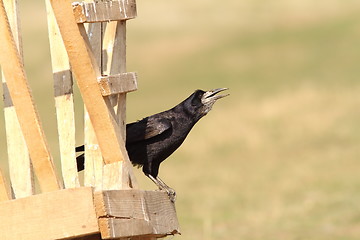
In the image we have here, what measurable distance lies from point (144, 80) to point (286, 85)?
629cm

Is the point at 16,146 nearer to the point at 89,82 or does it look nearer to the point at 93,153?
the point at 93,153

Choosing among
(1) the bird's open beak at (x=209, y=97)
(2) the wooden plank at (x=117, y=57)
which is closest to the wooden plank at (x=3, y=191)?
(2) the wooden plank at (x=117, y=57)

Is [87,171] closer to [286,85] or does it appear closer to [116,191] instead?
[116,191]

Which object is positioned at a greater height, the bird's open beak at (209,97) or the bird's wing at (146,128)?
the bird's open beak at (209,97)

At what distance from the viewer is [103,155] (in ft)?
15.3

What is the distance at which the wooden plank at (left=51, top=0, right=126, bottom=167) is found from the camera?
454 centimetres

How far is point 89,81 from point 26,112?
13.4 inches

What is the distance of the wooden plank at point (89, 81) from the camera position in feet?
14.9

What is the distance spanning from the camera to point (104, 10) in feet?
15.4

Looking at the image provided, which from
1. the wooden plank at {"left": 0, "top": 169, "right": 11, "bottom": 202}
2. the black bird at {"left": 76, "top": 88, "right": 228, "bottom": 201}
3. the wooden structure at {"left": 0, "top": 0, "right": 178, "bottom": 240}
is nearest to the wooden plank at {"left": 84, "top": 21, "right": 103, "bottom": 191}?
the wooden structure at {"left": 0, "top": 0, "right": 178, "bottom": 240}

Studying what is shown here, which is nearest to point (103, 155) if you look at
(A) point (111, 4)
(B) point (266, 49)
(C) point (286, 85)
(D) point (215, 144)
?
(A) point (111, 4)

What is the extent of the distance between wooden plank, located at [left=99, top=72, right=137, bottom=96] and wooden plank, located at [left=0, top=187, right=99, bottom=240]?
53 cm

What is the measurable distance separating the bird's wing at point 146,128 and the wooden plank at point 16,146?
8.09 ft

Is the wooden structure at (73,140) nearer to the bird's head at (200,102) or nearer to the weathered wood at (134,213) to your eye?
the weathered wood at (134,213)
